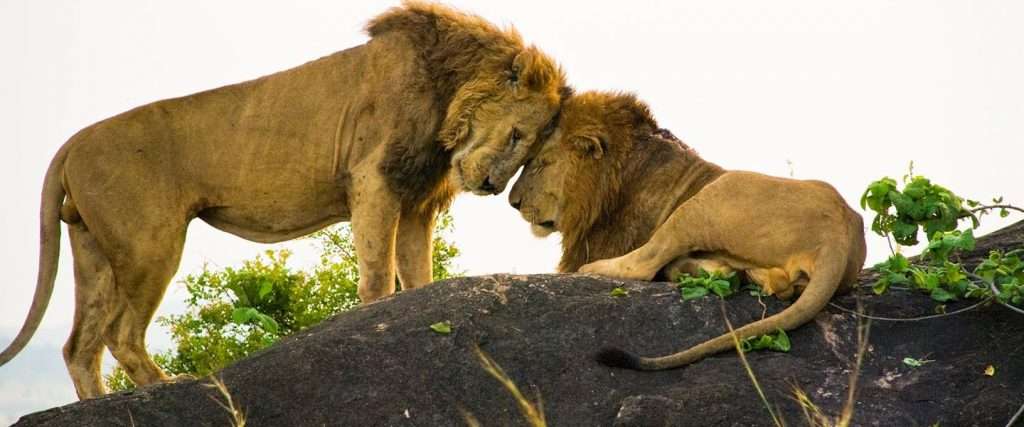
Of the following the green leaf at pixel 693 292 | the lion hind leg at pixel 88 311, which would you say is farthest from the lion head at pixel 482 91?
the lion hind leg at pixel 88 311

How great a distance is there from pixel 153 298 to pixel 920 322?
11.0 feet

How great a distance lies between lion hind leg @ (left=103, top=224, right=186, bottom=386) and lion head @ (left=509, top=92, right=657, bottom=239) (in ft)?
5.35

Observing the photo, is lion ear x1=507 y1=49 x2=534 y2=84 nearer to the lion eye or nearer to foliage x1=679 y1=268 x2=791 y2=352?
the lion eye

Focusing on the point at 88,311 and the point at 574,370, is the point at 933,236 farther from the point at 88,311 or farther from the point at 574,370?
the point at 88,311

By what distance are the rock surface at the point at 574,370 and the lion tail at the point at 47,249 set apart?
1.45 meters

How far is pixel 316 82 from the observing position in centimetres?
779

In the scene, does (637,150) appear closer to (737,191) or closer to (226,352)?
(737,191)

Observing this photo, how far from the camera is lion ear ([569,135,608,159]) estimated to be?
729 centimetres

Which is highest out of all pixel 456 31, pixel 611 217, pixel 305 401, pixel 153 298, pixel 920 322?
pixel 456 31

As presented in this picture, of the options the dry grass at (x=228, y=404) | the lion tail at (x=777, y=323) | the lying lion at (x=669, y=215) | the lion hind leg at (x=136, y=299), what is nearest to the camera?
the dry grass at (x=228, y=404)

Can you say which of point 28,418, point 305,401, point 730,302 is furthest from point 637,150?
point 28,418

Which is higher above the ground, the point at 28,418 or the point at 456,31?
the point at 456,31

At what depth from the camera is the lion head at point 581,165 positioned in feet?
24.0

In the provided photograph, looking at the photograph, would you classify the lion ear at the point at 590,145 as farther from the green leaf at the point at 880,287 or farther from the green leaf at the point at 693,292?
the green leaf at the point at 880,287
